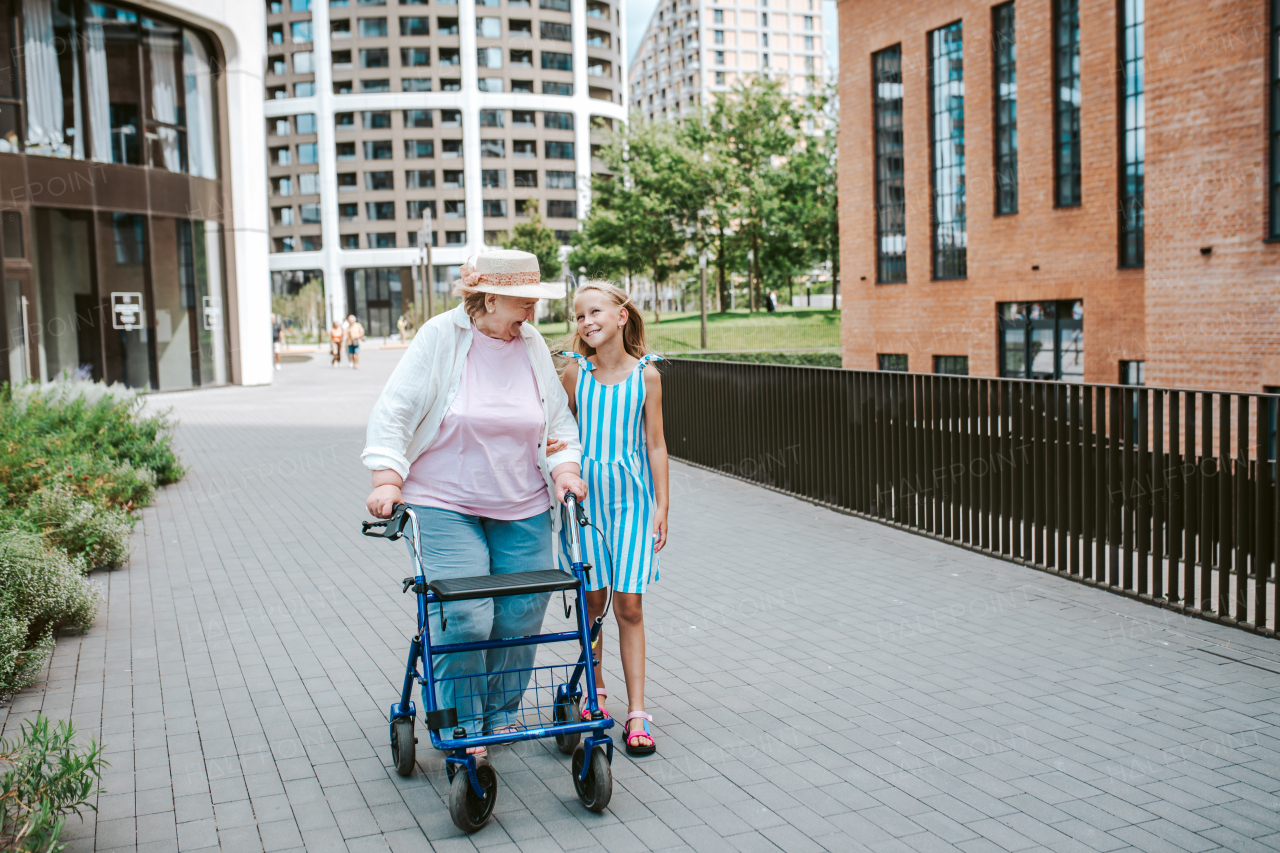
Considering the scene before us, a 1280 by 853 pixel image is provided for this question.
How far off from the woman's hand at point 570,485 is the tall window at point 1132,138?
679 inches

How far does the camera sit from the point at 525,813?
378 cm

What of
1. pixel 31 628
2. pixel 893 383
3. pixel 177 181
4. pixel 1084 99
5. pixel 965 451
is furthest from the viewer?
pixel 177 181

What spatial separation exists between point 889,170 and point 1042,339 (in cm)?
609

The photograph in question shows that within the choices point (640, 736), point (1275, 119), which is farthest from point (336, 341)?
point (640, 736)

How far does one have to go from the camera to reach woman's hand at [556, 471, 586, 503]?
3932 millimetres

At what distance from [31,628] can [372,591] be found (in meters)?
2.00

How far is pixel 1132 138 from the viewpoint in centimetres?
1877

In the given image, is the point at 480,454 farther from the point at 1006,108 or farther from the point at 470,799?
the point at 1006,108

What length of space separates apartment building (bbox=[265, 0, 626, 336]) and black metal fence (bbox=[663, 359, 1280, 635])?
76530mm

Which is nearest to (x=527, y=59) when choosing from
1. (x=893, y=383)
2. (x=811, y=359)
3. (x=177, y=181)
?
(x=811, y=359)

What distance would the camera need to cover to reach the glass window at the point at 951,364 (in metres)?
22.9

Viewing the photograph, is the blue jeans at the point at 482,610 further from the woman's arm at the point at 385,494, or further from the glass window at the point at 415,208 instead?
the glass window at the point at 415,208

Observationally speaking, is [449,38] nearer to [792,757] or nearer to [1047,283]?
[1047,283]

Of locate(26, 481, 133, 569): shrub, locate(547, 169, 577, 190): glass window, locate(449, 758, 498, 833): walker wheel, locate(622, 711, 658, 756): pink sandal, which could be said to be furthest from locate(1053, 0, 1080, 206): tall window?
locate(547, 169, 577, 190): glass window
